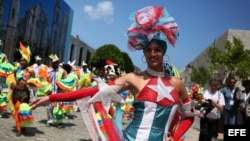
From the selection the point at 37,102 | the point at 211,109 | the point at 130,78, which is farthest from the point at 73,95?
the point at 211,109

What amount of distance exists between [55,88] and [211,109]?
392 centimetres

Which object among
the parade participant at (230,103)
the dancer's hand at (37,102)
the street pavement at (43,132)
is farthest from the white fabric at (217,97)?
the dancer's hand at (37,102)

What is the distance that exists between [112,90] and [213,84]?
17.4ft

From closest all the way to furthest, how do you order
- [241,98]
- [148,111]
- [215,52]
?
[148,111]
[241,98]
[215,52]

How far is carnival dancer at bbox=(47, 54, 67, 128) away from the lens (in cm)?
906

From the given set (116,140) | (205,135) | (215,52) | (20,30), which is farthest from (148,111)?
(20,30)

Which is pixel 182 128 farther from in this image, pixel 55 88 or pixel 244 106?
pixel 55 88

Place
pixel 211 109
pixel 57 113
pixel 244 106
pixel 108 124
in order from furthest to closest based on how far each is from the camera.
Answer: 1. pixel 57 113
2. pixel 244 106
3. pixel 211 109
4. pixel 108 124

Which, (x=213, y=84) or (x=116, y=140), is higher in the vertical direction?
(x=213, y=84)

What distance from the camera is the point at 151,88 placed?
2727 millimetres

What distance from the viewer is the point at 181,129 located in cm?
286

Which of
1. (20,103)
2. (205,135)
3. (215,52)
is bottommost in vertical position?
(205,135)

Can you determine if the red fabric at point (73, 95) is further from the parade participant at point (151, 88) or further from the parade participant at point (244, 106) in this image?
the parade participant at point (244, 106)

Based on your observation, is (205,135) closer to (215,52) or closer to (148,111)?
(148,111)
